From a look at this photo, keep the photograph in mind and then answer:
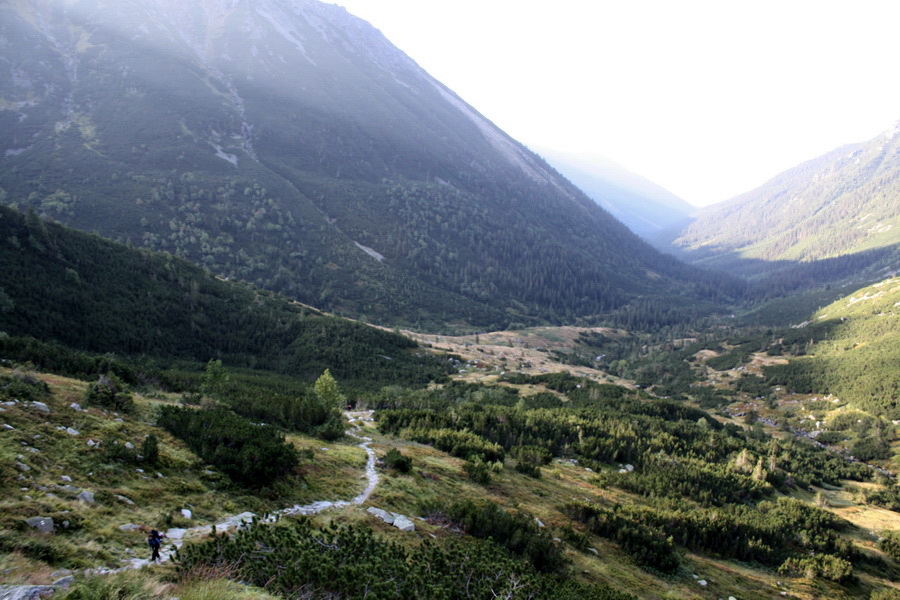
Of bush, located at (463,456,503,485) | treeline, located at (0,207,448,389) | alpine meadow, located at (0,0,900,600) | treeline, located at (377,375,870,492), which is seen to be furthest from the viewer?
treeline, located at (0,207,448,389)

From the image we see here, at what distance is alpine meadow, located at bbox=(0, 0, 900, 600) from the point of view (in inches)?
349

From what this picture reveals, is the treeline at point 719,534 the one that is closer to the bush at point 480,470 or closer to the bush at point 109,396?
the bush at point 480,470

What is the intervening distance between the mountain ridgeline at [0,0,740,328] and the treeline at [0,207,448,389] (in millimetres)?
42272

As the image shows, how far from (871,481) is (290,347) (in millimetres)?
56477

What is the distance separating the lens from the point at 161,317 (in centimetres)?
3788

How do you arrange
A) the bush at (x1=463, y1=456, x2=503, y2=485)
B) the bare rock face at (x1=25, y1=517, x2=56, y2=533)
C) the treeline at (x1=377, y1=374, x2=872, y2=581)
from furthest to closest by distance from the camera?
the bush at (x1=463, y1=456, x2=503, y2=485) → the treeline at (x1=377, y1=374, x2=872, y2=581) → the bare rock face at (x1=25, y1=517, x2=56, y2=533)

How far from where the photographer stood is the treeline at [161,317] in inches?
1168

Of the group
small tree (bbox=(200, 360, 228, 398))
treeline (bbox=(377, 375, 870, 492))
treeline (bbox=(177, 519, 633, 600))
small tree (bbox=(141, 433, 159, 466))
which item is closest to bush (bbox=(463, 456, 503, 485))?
treeline (bbox=(377, 375, 870, 492))

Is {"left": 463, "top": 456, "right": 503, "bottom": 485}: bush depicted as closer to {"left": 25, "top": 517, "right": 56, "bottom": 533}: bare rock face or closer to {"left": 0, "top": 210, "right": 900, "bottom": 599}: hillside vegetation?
{"left": 0, "top": 210, "right": 900, "bottom": 599}: hillside vegetation

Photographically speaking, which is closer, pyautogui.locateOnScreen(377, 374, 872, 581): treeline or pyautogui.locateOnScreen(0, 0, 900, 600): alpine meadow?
pyautogui.locateOnScreen(0, 0, 900, 600): alpine meadow

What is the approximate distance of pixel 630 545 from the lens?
623 inches

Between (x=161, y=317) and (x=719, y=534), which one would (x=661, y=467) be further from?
(x=161, y=317)

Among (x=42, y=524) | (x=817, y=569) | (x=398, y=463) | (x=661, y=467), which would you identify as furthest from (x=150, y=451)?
(x=661, y=467)

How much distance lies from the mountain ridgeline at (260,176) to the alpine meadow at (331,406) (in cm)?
117
